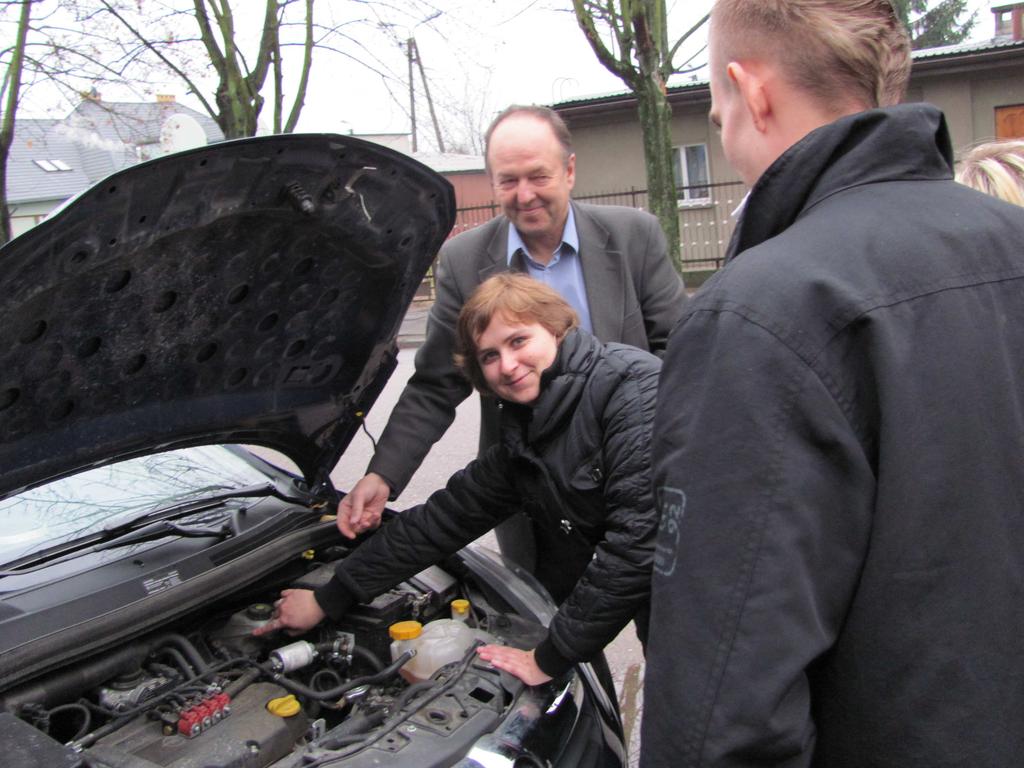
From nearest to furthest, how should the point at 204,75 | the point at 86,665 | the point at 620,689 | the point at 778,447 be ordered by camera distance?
the point at 778,447
the point at 86,665
the point at 620,689
the point at 204,75

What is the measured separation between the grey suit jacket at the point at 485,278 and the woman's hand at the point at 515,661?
2.49ft

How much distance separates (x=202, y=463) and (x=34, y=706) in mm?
1169

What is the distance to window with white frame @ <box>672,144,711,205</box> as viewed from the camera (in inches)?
676

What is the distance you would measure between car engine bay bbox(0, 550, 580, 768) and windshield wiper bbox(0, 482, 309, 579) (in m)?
0.28

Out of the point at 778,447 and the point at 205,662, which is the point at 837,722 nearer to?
→ the point at 778,447

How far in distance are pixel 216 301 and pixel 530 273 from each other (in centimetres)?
106

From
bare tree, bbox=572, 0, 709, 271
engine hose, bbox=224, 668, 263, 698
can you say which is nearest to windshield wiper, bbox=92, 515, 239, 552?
engine hose, bbox=224, 668, 263, 698

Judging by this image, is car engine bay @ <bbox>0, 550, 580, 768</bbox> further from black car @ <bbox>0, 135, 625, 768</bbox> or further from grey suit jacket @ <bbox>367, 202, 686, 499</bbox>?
grey suit jacket @ <bbox>367, 202, 686, 499</bbox>

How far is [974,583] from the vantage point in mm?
1089

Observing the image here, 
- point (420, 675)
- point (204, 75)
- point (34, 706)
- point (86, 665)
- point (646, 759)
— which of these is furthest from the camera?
point (204, 75)

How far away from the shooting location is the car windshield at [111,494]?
251cm

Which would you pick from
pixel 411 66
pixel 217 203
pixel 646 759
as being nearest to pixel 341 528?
pixel 217 203

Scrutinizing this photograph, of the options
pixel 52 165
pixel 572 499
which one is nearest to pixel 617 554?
pixel 572 499

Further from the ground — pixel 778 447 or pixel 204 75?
pixel 204 75
